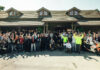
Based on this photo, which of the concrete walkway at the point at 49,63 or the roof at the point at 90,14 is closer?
the concrete walkway at the point at 49,63

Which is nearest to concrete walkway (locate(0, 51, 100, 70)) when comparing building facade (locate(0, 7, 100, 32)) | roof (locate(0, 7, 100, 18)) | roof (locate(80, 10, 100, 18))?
building facade (locate(0, 7, 100, 32))

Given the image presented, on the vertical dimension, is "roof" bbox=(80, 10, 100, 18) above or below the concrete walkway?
above

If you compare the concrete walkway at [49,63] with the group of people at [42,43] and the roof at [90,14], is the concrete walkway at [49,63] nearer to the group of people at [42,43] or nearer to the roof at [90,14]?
the group of people at [42,43]

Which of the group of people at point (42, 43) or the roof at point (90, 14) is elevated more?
the roof at point (90, 14)

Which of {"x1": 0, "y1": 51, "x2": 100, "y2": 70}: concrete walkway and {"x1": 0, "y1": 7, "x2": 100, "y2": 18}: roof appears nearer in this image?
{"x1": 0, "y1": 51, "x2": 100, "y2": 70}: concrete walkway

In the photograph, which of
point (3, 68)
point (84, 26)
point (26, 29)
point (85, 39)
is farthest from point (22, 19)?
point (3, 68)

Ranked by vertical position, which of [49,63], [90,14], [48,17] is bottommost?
[49,63]

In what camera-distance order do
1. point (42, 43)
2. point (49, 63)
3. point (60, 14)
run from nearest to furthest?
point (49, 63) < point (42, 43) < point (60, 14)

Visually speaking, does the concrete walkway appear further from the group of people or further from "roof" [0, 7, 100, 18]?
"roof" [0, 7, 100, 18]

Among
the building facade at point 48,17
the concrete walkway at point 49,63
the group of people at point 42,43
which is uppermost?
the building facade at point 48,17

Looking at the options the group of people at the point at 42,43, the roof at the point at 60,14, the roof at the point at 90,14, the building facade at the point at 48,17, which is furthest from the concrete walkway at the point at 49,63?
the roof at the point at 90,14

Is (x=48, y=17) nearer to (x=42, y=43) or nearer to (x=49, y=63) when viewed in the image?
(x=42, y=43)

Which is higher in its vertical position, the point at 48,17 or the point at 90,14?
the point at 90,14

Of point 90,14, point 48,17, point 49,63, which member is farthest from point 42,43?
point 90,14
